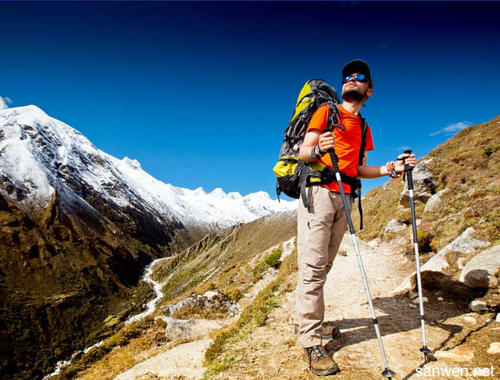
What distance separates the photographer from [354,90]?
15.2 ft

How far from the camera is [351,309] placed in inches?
277

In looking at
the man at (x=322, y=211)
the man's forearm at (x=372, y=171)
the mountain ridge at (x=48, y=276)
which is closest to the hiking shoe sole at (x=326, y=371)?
the man at (x=322, y=211)

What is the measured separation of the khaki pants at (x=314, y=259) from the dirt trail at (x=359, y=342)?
2.44 ft

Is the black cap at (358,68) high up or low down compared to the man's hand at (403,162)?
up

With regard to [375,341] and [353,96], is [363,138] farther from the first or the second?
[375,341]

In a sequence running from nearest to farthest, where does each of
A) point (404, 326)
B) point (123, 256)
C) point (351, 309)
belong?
point (404, 326) → point (351, 309) → point (123, 256)

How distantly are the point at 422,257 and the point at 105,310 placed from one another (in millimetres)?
158759

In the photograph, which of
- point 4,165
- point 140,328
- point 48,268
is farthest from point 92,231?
point 140,328

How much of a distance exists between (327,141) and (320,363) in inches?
139

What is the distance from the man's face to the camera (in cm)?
464

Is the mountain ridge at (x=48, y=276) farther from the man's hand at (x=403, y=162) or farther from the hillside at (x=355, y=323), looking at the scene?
the man's hand at (x=403, y=162)

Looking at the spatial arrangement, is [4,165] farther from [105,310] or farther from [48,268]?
[105,310]

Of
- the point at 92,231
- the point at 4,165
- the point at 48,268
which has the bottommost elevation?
the point at 48,268

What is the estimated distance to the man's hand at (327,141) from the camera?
13.2 feet
